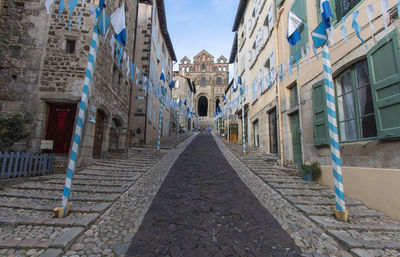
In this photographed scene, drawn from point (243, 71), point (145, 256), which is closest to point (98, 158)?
point (145, 256)

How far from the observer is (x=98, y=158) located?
748 cm

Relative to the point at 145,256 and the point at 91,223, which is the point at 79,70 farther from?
the point at 145,256

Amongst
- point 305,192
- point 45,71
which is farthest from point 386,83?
point 45,71

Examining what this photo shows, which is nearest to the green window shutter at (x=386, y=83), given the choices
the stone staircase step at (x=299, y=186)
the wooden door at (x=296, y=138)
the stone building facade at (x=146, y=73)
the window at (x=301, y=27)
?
the stone staircase step at (x=299, y=186)

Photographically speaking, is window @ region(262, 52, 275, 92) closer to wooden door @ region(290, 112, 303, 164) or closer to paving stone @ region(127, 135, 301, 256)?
wooden door @ region(290, 112, 303, 164)

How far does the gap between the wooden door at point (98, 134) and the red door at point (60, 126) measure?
1.14 metres

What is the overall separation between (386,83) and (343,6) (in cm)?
252

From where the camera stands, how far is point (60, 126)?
19.9 feet

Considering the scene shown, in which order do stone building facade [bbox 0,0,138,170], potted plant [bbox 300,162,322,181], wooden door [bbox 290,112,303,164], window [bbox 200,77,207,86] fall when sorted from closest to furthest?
1. potted plant [bbox 300,162,322,181]
2. stone building facade [bbox 0,0,138,170]
3. wooden door [bbox 290,112,303,164]
4. window [bbox 200,77,207,86]

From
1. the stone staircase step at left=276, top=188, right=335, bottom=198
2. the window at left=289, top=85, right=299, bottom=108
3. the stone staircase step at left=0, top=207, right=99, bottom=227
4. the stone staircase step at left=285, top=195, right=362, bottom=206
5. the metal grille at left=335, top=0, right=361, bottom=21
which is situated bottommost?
the stone staircase step at left=0, top=207, right=99, bottom=227

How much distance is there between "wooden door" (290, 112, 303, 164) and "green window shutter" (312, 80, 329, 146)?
1.12 metres

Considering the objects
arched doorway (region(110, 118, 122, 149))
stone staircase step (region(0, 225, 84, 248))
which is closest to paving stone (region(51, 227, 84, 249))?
stone staircase step (region(0, 225, 84, 248))

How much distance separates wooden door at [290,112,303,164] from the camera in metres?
6.48

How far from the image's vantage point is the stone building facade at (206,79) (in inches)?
1745
